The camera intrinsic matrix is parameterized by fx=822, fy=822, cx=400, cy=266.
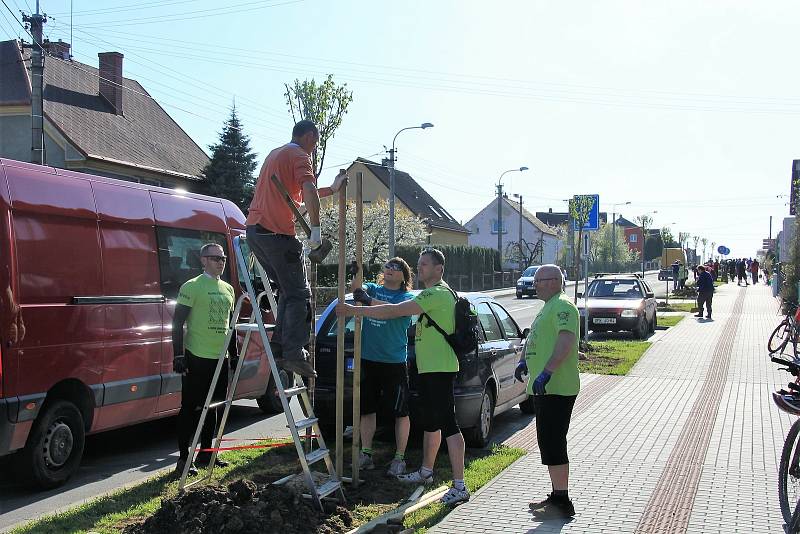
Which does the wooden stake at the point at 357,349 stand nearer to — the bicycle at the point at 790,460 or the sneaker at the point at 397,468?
the sneaker at the point at 397,468

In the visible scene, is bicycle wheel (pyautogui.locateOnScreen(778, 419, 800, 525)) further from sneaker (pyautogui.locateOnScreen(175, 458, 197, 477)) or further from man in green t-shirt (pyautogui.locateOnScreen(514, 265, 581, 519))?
sneaker (pyautogui.locateOnScreen(175, 458, 197, 477))

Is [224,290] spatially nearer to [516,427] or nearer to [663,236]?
[516,427]

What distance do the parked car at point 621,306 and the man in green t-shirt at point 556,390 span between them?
14.9 m

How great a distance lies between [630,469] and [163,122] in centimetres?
4095

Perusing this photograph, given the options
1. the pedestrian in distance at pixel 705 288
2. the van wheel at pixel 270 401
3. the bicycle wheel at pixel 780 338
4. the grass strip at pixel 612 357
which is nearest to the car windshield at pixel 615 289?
the grass strip at pixel 612 357

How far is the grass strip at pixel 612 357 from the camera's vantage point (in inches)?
600

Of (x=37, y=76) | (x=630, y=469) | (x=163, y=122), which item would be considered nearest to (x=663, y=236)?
(x=163, y=122)

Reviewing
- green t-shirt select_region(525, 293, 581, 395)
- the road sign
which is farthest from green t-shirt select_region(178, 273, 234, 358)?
the road sign

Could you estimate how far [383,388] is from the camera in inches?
287

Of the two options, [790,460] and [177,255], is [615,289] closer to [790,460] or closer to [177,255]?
[177,255]

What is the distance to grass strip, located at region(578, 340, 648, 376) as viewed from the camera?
50.0ft

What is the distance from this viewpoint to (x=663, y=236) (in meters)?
114

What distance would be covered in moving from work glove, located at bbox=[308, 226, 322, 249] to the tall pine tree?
35.4 m

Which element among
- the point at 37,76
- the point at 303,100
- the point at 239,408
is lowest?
the point at 239,408
